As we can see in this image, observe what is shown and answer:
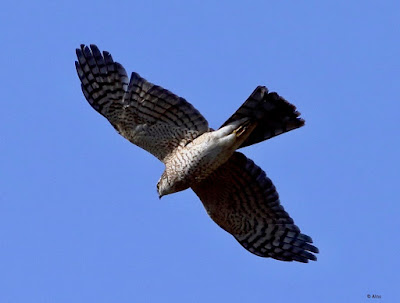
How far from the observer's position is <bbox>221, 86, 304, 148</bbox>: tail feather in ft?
39.5

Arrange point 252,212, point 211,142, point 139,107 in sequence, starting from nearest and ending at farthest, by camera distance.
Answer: point 211,142 → point 139,107 → point 252,212

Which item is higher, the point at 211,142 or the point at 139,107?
the point at 139,107

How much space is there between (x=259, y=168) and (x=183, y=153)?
1.10 metres

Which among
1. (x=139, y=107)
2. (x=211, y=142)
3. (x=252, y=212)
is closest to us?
(x=211, y=142)

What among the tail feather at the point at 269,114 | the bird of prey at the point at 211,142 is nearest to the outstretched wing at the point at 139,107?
the bird of prey at the point at 211,142

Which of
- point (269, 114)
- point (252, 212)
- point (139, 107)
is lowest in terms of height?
point (252, 212)

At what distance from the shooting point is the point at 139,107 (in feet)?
41.0

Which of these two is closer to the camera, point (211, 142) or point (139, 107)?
point (211, 142)

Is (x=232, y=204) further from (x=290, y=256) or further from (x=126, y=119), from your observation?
(x=126, y=119)

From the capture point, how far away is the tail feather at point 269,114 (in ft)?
39.5

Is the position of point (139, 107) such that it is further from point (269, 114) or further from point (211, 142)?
point (269, 114)

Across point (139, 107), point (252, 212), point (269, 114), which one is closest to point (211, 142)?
point (269, 114)

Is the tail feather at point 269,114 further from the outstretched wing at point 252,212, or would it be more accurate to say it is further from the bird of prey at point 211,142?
the outstretched wing at point 252,212

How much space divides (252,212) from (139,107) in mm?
2215
